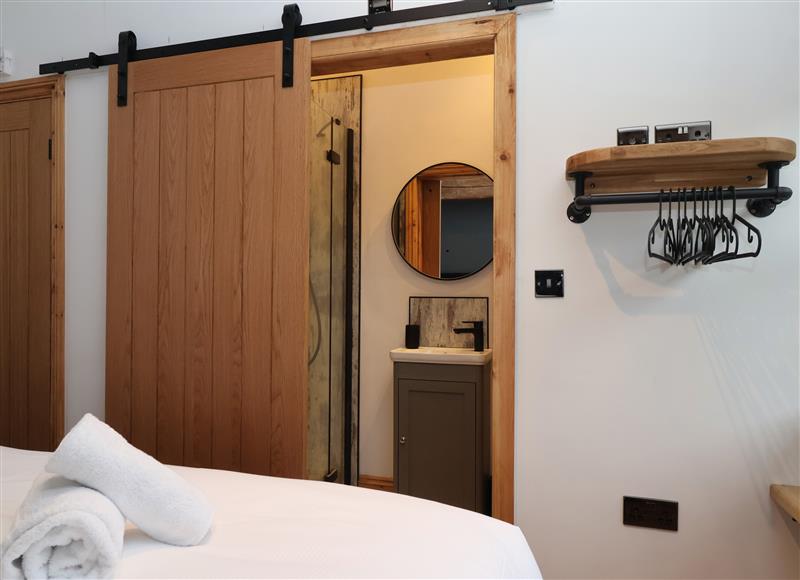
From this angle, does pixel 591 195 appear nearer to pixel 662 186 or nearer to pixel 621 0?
pixel 662 186

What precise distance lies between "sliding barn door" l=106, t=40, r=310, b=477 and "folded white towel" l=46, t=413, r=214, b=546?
1233 millimetres

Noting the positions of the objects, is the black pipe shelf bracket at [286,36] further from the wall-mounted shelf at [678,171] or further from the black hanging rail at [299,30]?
the wall-mounted shelf at [678,171]

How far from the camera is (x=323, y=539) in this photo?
1086 millimetres

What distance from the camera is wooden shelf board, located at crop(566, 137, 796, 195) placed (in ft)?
5.38

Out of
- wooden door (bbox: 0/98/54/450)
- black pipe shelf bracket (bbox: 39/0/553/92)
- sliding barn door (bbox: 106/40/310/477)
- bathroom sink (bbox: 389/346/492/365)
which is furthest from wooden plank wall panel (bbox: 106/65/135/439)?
bathroom sink (bbox: 389/346/492/365)

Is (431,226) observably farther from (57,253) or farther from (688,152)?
(57,253)

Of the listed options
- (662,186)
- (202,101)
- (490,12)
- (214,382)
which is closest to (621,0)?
(490,12)

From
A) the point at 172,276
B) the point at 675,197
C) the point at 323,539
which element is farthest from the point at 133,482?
the point at 675,197

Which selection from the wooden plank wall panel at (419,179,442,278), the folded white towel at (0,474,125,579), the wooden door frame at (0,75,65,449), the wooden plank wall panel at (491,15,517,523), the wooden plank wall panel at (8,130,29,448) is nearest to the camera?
the folded white towel at (0,474,125,579)

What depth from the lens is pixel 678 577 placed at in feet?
6.20

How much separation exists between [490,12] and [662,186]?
3.02 ft

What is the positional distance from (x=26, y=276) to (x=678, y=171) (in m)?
3.06

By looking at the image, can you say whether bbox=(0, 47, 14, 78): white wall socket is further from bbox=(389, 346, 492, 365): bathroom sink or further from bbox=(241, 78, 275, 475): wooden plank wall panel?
bbox=(389, 346, 492, 365): bathroom sink

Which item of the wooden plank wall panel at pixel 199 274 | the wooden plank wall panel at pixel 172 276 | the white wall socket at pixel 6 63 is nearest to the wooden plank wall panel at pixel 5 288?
the white wall socket at pixel 6 63
